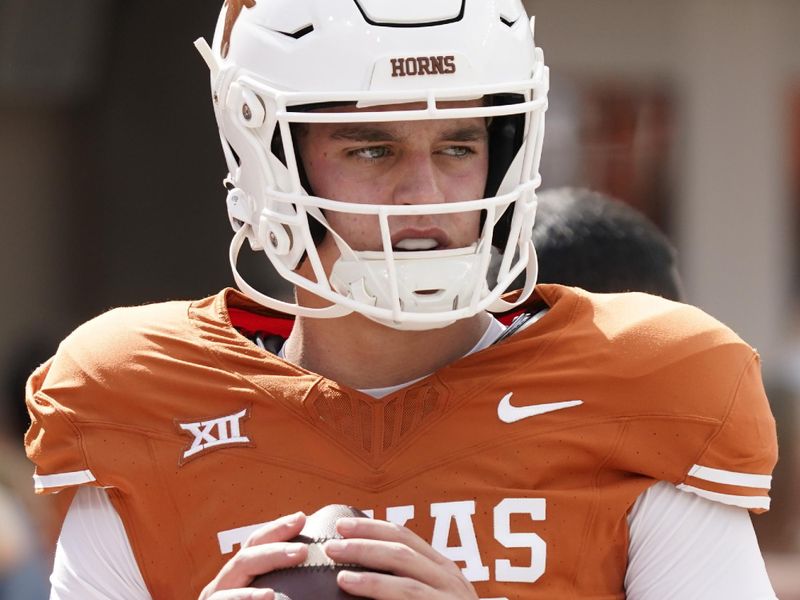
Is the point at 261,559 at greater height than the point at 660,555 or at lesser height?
greater

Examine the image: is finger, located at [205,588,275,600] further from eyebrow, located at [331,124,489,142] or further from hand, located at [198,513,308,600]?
eyebrow, located at [331,124,489,142]

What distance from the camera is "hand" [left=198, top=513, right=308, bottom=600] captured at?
1.84m

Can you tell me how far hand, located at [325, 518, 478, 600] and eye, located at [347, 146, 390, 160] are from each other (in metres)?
0.55

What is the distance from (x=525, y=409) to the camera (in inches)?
85.0

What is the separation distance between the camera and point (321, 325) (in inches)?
91.9

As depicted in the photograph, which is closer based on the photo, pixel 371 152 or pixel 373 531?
pixel 373 531

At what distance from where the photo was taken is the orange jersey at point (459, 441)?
208 centimetres

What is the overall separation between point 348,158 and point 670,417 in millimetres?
577

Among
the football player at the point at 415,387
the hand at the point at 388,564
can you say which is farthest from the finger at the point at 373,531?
the football player at the point at 415,387

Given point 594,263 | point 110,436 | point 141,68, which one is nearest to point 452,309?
point 110,436

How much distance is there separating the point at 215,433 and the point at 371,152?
0.46 metres

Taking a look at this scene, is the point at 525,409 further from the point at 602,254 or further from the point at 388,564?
the point at 602,254

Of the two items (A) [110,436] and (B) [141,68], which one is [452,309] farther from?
(B) [141,68]

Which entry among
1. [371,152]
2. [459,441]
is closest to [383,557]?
[459,441]
